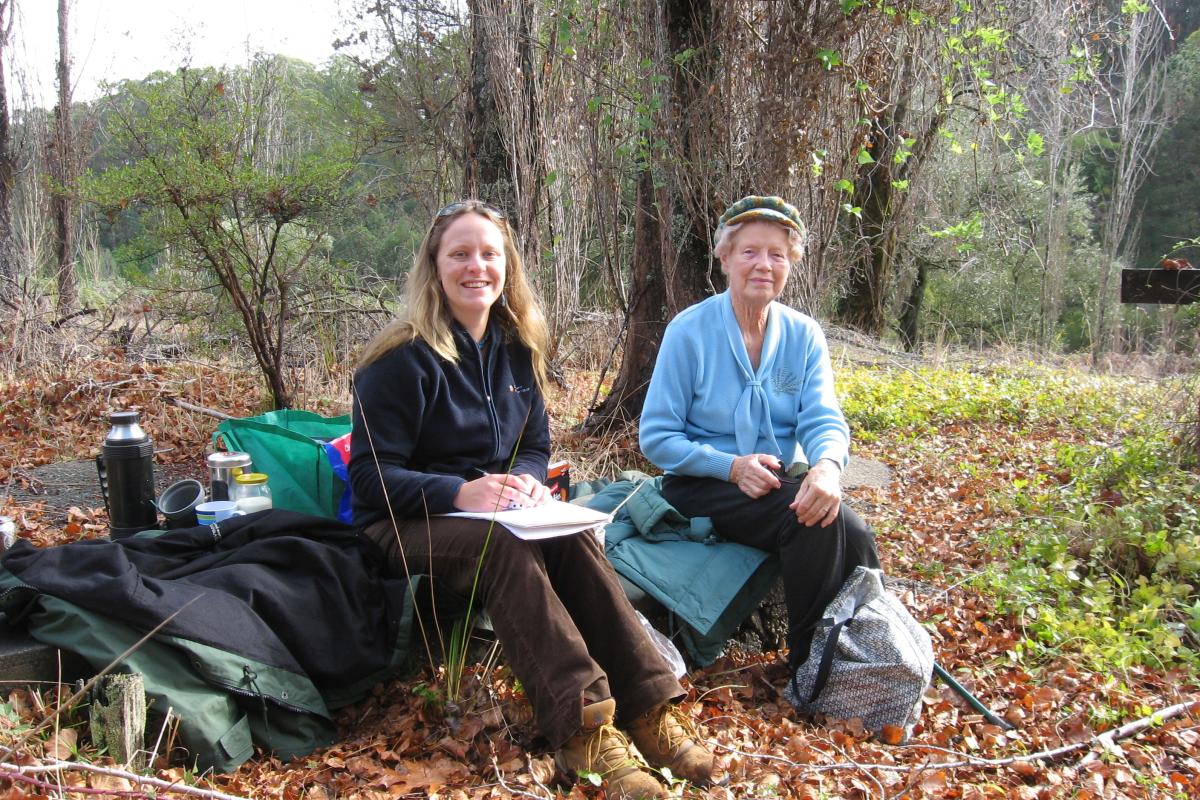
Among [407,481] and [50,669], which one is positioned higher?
[407,481]

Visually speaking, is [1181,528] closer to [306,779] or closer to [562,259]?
[306,779]

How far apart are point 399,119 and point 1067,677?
7.31 meters

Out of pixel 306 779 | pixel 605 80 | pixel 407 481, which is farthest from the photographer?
pixel 605 80

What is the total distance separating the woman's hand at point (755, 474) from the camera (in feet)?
9.61

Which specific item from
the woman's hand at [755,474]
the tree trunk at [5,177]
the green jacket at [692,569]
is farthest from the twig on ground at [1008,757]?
the tree trunk at [5,177]

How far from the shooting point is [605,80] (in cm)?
550

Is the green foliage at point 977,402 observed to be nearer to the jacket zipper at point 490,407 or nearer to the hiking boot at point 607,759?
the jacket zipper at point 490,407

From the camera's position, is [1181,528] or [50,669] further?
[1181,528]

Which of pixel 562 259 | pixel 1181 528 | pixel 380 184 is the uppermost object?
pixel 380 184

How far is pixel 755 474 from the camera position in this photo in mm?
2951

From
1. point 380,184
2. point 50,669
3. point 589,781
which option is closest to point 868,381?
point 380,184

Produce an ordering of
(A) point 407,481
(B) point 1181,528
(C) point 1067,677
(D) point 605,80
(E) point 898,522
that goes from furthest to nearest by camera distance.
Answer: (D) point 605,80 < (E) point 898,522 < (B) point 1181,528 < (C) point 1067,677 < (A) point 407,481

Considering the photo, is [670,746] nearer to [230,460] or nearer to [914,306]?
[230,460]

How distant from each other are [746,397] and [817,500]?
58 centimetres
